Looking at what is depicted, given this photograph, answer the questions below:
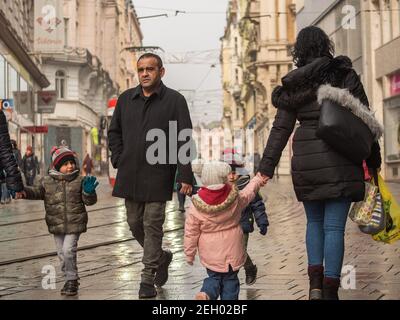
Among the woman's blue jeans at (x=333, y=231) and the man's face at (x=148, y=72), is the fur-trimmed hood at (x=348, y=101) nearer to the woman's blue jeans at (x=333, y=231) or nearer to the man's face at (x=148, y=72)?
the woman's blue jeans at (x=333, y=231)

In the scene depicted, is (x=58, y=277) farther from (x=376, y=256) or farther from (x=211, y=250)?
(x=376, y=256)

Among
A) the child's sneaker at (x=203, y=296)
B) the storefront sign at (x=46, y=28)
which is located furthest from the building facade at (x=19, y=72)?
the child's sneaker at (x=203, y=296)

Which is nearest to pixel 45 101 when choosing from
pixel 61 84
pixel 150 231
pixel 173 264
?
pixel 61 84

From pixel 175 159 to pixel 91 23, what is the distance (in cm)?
5050

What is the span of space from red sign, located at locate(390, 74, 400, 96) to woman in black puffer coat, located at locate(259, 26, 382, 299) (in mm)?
21791

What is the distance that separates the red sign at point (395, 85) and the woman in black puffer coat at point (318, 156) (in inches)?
858

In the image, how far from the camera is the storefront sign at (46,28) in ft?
115

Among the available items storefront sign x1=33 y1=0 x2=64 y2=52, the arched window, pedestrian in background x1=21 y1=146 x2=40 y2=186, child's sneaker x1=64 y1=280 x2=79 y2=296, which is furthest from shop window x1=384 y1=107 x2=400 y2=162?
the arched window

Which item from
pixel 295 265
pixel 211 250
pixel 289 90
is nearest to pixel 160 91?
pixel 289 90

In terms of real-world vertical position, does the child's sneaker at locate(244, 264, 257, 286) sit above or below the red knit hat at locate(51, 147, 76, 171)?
below

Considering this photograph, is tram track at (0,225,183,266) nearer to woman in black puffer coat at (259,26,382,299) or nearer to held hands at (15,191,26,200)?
held hands at (15,191,26,200)

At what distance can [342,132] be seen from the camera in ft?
16.2

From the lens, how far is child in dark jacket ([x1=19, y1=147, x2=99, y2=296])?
595 centimetres
